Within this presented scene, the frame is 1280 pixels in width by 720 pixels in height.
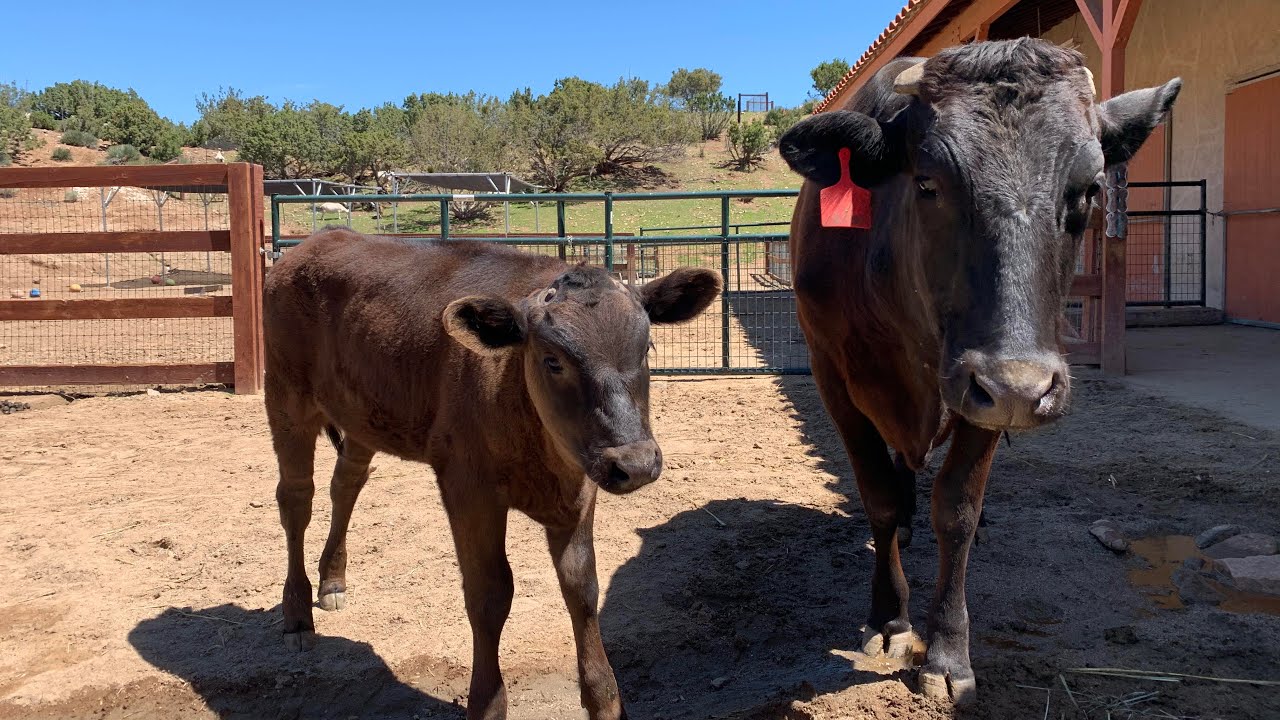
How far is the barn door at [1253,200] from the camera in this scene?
1027 centimetres

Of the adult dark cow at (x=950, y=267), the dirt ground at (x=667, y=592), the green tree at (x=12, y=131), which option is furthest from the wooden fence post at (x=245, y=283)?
the green tree at (x=12, y=131)

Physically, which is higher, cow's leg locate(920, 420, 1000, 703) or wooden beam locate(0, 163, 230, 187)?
wooden beam locate(0, 163, 230, 187)

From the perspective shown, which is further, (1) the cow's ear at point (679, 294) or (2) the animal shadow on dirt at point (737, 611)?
(2) the animal shadow on dirt at point (737, 611)

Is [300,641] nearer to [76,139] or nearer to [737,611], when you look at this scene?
[737,611]

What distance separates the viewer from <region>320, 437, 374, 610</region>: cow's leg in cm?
430

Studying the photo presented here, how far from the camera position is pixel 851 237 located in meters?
3.93

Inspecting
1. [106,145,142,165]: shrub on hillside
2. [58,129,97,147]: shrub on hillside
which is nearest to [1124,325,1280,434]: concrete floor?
[106,145,142,165]: shrub on hillside

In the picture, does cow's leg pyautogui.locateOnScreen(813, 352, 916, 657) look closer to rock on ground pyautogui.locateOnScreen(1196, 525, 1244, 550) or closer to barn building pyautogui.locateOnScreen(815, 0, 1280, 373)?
rock on ground pyautogui.locateOnScreen(1196, 525, 1244, 550)

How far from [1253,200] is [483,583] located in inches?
435

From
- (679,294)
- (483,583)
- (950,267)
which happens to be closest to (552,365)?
(679,294)

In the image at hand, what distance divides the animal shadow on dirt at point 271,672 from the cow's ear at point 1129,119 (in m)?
3.08

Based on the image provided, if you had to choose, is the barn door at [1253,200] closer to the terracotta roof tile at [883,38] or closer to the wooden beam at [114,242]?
the terracotta roof tile at [883,38]

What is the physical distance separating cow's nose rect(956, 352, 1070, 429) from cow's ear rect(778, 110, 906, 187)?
43.1 inches

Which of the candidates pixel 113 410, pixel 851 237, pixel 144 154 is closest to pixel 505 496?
pixel 851 237
